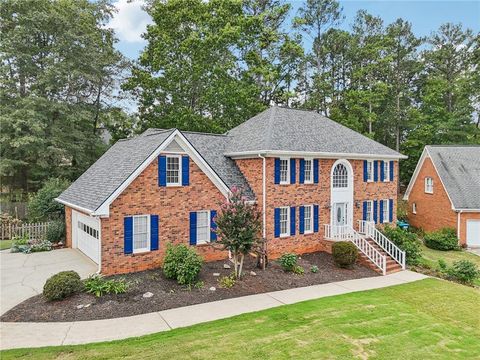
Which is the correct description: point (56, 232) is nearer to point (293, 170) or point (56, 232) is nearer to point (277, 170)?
point (277, 170)

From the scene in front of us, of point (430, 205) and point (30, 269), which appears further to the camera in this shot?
point (430, 205)

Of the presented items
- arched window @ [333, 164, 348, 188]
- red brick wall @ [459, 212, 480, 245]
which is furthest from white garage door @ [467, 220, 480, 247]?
arched window @ [333, 164, 348, 188]

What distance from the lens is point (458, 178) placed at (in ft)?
88.3

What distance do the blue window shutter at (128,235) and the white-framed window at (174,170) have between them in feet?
8.12

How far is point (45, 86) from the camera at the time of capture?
2845 centimetres

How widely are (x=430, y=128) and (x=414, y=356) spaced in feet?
121

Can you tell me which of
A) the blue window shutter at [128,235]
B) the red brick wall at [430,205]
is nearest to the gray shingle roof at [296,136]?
the blue window shutter at [128,235]

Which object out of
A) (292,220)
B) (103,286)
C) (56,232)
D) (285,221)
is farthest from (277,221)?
(56,232)

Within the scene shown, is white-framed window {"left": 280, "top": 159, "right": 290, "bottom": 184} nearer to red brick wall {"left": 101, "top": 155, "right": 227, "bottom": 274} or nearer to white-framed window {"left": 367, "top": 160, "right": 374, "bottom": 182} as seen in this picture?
red brick wall {"left": 101, "top": 155, "right": 227, "bottom": 274}

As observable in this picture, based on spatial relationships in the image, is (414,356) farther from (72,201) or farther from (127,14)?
(127,14)

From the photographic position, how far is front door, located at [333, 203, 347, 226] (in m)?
20.4

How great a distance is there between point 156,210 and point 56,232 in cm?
905

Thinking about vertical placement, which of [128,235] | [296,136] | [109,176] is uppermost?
[296,136]

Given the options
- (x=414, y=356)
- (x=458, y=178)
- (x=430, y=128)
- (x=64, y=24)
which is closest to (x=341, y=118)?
(x=430, y=128)
